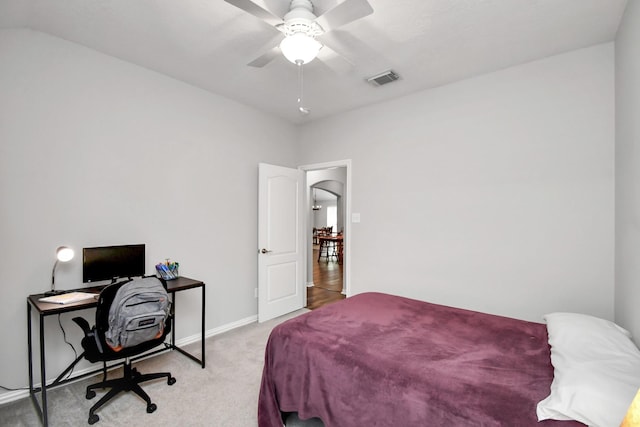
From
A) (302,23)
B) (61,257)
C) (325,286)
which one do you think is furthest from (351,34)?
(325,286)

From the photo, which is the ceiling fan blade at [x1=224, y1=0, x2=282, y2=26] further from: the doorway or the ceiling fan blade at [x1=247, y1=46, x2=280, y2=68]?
the doorway

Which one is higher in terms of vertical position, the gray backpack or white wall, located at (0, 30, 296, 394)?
white wall, located at (0, 30, 296, 394)

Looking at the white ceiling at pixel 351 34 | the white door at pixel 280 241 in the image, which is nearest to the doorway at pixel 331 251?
the white door at pixel 280 241

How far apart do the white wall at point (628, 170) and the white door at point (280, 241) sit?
3355 millimetres

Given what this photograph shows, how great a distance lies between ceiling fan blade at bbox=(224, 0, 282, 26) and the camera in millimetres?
1572

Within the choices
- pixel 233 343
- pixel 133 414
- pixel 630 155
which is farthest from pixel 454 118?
pixel 133 414

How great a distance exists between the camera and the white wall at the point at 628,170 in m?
1.76

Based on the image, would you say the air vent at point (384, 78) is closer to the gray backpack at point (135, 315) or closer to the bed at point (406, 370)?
the bed at point (406, 370)

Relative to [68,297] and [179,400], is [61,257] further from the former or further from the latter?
[179,400]

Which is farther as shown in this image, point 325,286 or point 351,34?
point 325,286

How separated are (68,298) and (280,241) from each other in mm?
2371

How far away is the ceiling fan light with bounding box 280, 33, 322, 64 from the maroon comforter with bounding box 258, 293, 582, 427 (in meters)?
1.76

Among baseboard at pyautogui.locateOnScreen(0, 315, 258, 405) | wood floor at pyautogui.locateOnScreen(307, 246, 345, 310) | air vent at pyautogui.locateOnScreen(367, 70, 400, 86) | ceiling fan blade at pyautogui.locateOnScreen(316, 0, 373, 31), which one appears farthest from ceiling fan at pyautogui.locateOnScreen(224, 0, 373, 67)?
wood floor at pyautogui.locateOnScreen(307, 246, 345, 310)

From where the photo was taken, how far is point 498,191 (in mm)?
2885
